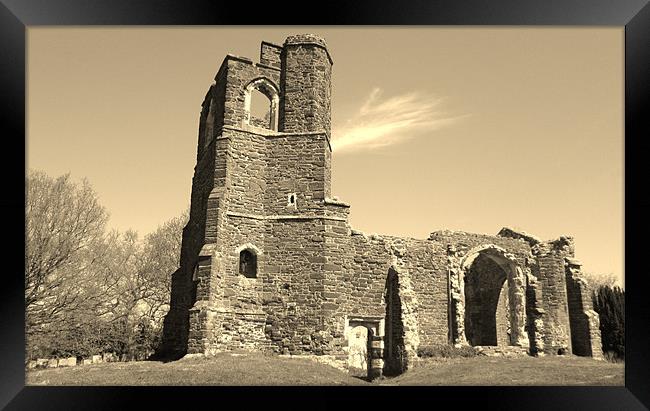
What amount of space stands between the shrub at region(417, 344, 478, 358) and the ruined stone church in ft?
1.57

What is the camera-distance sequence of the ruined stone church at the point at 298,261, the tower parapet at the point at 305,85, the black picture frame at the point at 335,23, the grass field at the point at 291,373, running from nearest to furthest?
the black picture frame at the point at 335,23 → the grass field at the point at 291,373 → the ruined stone church at the point at 298,261 → the tower parapet at the point at 305,85

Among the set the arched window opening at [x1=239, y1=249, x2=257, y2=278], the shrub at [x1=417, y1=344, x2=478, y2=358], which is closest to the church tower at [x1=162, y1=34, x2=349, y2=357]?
the arched window opening at [x1=239, y1=249, x2=257, y2=278]

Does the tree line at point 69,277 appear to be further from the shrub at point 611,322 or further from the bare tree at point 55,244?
the shrub at point 611,322

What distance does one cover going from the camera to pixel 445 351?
20.9 metres

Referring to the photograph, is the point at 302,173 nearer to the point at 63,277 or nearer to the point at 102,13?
the point at 63,277

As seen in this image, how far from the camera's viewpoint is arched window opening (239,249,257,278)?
65.4 feet

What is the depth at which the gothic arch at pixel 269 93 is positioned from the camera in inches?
851

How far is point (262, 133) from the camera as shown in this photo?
2133 centimetres

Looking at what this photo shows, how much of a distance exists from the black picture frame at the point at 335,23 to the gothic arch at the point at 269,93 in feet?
40.9

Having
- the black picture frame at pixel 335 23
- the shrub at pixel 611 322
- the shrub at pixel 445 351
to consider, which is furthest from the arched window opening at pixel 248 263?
the shrub at pixel 611 322

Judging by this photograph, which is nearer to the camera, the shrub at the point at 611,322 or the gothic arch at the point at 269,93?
the gothic arch at the point at 269,93

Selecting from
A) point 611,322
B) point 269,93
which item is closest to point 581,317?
point 611,322

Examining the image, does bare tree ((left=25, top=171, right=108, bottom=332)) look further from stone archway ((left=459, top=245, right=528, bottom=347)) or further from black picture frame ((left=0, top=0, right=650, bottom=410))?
stone archway ((left=459, top=245, right=528, bottom=347))

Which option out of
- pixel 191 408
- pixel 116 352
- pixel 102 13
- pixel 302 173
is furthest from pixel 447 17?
pixel 116 352
